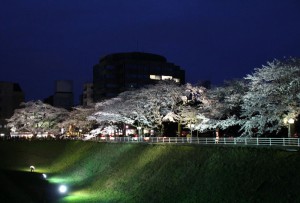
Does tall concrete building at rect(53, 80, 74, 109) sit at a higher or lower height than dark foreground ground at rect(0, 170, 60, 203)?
higher

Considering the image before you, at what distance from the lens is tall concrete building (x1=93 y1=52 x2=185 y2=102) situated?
379ft

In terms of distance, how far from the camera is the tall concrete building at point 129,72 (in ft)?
379

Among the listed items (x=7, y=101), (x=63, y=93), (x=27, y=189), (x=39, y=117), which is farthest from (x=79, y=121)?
(x=7, y=101)

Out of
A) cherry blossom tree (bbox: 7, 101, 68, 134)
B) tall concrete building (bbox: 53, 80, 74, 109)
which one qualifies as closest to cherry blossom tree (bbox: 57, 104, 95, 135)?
cherry blossom tree (bbox: 7, 101, 68, 134)

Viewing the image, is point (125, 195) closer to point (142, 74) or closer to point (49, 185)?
point (49, 185)

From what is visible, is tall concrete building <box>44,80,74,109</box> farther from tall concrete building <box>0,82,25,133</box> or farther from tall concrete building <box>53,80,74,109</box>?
tall concrete building <box>0,82,25,133</box>

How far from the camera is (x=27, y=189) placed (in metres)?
42.3

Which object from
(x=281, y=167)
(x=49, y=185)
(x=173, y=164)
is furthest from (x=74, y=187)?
(x=281, y=167)

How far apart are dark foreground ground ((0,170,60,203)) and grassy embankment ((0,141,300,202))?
1.48 metres

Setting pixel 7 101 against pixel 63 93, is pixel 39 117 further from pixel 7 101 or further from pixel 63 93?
pixel 7 101

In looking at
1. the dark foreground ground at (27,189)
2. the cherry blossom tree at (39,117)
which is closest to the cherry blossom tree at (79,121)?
the cherry blossom tree at (39,117)

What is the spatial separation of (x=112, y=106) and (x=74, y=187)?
21.5m

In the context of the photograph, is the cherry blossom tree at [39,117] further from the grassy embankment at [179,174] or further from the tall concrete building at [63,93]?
the grassy embankment at [179,174]

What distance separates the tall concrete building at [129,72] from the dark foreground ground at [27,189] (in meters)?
63.7
